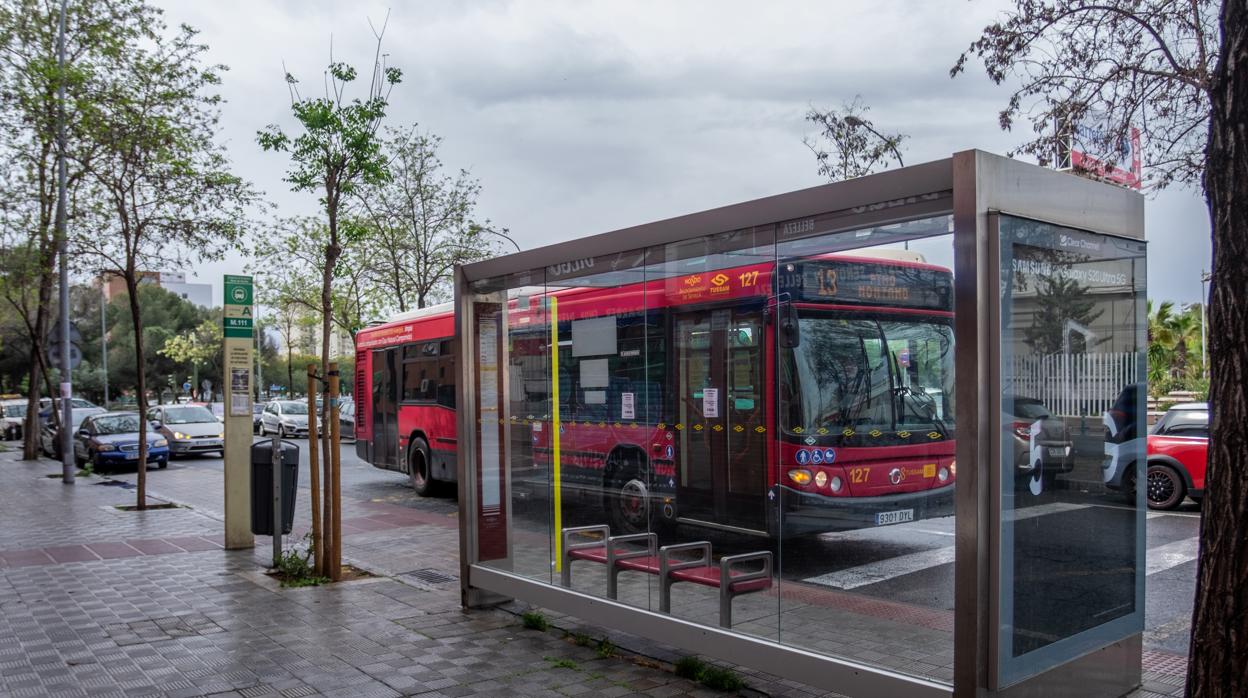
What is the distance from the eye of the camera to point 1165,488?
12.4 m

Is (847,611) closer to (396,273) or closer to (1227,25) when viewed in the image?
(1227,25)

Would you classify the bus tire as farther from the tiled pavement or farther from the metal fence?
the metal fence

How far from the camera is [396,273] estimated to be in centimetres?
2941

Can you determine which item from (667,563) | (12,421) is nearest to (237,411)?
(667,563)

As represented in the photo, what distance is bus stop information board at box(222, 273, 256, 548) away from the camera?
10.3 metres

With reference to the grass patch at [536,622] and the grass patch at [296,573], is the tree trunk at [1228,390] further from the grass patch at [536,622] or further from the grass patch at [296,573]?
the grass patch at [296,573]

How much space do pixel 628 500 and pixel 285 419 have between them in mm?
33026

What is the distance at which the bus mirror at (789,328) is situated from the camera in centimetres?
623

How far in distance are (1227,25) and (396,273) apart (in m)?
28.0

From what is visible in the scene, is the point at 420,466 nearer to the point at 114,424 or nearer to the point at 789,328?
the point at 789,328

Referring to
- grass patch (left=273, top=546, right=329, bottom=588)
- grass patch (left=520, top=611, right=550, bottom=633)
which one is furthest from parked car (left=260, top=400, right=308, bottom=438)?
grass patch (left=520, top=611, right=550, bottom=633)

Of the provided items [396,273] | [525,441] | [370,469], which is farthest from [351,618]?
[396,273]

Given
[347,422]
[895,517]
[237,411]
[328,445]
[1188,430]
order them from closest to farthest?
1. [895,517]
2. [328,445]
3. [237,411]
4. [1188,430]
5. [347,422]

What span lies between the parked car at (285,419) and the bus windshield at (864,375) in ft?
107
